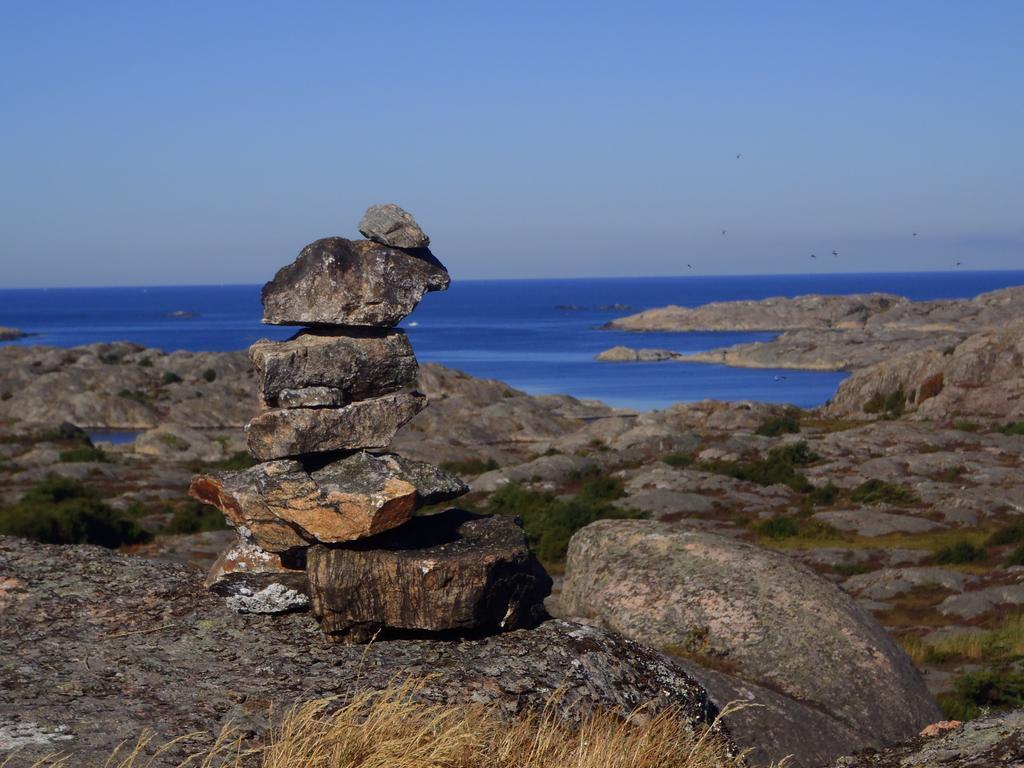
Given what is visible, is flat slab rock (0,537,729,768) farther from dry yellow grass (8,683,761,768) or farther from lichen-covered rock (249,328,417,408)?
lichen-covered rock (249,328,417,408)

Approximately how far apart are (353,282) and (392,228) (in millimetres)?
764

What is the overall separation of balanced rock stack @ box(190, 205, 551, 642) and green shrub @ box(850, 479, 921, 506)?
29632mm

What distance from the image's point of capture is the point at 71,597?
13820 mm

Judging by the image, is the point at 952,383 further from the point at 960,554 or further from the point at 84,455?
the point at 84,455

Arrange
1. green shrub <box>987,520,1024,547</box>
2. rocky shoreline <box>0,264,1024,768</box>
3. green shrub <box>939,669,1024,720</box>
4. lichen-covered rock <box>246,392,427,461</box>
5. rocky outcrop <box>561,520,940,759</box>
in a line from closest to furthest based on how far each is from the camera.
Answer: rocky shoreline <box>0,264,1024,768</box> → lichen-covered rock <box>246,392,427,461</box> → rocky outcrop <box>561,520,940,759</box> → green shrub <box>939,669,1024,720</box> → green shrub <box>987,520,1024,547</box>

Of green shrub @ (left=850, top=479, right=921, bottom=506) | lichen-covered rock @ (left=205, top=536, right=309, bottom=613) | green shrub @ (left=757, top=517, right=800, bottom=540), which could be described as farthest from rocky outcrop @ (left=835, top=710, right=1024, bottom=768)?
green shrub @ (left=850, top=479, right=921, bottom=506)

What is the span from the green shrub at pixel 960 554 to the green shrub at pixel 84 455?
133ft

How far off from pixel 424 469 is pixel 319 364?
65.3 inches

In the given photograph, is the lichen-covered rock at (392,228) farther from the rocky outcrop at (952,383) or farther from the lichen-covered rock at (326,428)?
the rocky outcrop at (952,383)

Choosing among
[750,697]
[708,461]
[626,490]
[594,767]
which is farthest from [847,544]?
[594,767]

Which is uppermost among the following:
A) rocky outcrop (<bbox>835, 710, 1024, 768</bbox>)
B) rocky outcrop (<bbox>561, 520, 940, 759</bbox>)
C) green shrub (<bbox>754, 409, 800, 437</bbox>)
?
rocky outcrop (<bbox>835, 710, 1024, 768</bbox>)

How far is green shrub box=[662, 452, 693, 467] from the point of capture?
50.5 meters

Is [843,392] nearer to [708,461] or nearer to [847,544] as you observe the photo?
[708,461]

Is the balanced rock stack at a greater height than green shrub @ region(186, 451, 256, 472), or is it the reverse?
the balanced rock stack
